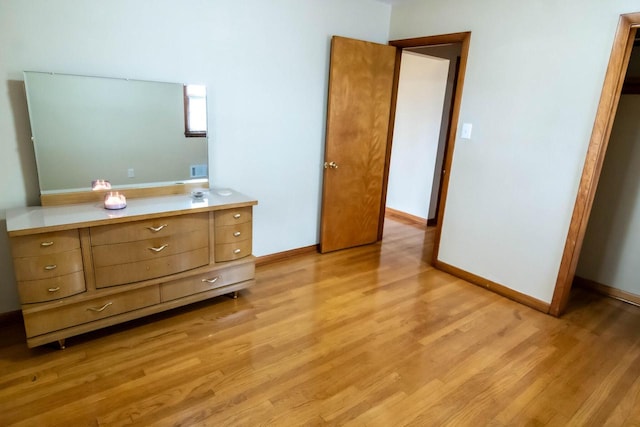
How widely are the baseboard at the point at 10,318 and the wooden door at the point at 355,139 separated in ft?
7.63

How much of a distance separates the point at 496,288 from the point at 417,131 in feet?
8.18

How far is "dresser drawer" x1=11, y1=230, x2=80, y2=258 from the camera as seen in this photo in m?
1.80

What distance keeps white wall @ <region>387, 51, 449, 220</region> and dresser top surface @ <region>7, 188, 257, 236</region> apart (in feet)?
9.65

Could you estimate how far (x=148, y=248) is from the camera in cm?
218

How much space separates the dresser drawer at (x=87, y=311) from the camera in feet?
6.27

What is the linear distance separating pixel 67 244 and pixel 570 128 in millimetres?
3135

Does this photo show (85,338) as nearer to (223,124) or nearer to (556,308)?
(223,124)

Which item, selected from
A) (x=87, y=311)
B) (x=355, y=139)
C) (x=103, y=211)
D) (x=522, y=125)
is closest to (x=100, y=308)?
(x=87, y=311)

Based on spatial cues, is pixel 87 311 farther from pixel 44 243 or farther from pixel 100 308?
pixel 44 243

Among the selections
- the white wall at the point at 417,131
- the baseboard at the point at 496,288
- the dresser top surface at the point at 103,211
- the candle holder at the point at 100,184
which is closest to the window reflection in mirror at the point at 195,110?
the dresser top surface at the point at 103,211

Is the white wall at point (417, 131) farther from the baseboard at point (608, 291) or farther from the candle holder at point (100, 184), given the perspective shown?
the candle holder at point (100, 184)

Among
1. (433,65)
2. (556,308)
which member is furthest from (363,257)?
(433,65)

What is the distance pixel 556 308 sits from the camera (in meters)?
2.68

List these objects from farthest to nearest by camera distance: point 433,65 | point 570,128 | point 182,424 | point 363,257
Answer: point 433,65 < point 363,257 < point 570,128 < point 182,424
